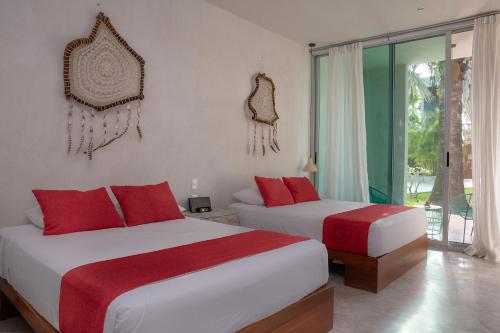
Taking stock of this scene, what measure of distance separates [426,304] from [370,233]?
66 centimetres

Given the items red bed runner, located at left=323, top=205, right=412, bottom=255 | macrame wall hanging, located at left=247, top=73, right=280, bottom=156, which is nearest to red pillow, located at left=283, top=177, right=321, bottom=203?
macrame wall hanging, located at left=247, top=73, right=280, bottom=156

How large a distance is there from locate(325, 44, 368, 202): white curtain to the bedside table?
2164mm

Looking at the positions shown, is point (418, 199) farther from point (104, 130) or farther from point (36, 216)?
point (36, 216)

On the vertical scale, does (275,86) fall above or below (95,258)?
above

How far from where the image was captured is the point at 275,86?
5.07m

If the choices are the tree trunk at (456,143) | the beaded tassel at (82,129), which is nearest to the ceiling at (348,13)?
the tree trunk at (456,143)

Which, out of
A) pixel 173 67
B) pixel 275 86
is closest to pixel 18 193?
pixel 173 67

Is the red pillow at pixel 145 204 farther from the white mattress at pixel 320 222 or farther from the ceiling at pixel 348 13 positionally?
the ceiling at pixel 348 13

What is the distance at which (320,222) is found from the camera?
11.1 ft

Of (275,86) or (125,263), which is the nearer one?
(125,263)

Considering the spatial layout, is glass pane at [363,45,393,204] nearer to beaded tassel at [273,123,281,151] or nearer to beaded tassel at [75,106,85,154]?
beaded tassel at [273,123,281,151]

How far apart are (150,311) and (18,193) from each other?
6.31ft

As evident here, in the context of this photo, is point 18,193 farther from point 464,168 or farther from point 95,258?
point 464,168

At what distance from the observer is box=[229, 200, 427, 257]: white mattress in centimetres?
312
